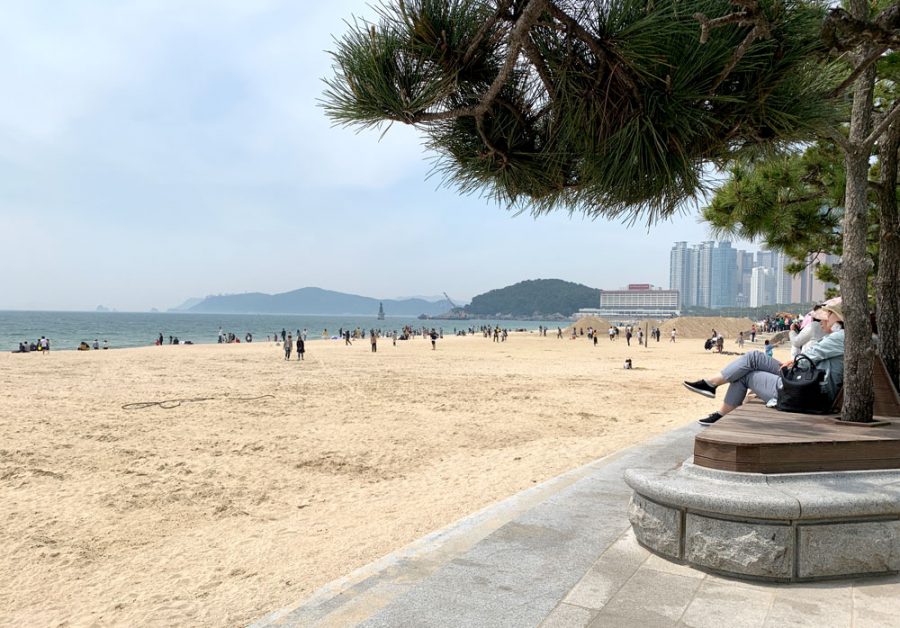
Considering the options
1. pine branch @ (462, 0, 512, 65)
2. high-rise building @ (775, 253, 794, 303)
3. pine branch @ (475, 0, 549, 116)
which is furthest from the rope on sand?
high-rise building @ (775, 253, 794, 303)

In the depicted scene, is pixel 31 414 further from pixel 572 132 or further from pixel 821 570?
pixel 821 570

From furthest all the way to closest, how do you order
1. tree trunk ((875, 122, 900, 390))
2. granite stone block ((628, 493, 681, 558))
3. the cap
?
tree trunk ((875, 122, 900, 390)), the cap, granite stone block ((628, 493, 681, 558))

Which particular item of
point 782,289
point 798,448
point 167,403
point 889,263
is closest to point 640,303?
point 782,289

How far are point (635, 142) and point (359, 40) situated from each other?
1.75 m

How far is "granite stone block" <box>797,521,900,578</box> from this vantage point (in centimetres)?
272

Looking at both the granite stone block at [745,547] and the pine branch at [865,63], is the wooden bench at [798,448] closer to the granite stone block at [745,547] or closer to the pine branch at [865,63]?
the granite stone block at [745,547]

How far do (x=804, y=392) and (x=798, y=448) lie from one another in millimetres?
1150

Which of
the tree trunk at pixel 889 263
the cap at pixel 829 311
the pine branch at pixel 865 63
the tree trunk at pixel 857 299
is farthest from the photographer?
the tree trunk at pixel 889 263

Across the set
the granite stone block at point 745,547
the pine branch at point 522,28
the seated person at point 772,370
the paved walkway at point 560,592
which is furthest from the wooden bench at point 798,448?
the pine branch at point 522,28

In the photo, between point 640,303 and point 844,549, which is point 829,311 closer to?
point 844,549

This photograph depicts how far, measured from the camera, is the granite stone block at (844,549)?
2.72 meters

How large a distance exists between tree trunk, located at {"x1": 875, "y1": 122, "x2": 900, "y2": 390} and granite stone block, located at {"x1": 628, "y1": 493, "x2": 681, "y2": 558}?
287cm

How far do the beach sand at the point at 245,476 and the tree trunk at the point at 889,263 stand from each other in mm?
3315

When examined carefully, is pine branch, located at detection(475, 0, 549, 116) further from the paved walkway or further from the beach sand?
the beach sand
